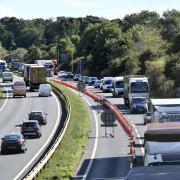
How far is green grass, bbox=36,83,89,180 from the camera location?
29.9 m

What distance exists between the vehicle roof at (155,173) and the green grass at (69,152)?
15.8m

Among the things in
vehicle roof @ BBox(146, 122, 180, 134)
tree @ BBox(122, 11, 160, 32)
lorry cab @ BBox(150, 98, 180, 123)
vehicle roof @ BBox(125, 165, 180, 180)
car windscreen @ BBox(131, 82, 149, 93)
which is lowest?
car windscreen @ BBox(131, 82, 149, 93)

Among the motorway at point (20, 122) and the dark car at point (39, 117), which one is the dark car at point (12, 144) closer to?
the motorway at point (20, 122)

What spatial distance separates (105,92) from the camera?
316ft

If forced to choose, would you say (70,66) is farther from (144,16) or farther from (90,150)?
(90,150)

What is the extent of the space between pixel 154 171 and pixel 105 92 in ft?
275

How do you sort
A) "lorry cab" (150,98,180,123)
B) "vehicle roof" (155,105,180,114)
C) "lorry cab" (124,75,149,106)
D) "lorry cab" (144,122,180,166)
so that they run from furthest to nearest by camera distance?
"lorry cab" (124,75,149,106) → "vehicle roof" (155,105,180,114) → "lorry cab" (150,98,180,123) → "lorry cab" (144,122,180,166)

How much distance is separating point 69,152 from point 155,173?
81.5 feet

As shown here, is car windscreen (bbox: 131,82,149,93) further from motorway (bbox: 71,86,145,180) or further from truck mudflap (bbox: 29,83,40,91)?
truck mudflap (bbox: 29,83,40,91)

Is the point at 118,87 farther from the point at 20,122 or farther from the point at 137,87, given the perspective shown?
the point at 20,122

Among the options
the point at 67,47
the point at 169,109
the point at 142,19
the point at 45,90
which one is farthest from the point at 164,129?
the point at 67,47

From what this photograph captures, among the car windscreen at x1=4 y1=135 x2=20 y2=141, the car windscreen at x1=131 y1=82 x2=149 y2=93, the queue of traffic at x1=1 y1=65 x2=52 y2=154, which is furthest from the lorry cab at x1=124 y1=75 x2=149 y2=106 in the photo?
the car windscreen at x1=4 y1=135 x2=20 y2=141

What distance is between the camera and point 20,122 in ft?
207

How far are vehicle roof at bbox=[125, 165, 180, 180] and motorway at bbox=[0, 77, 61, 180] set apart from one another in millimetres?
19472
